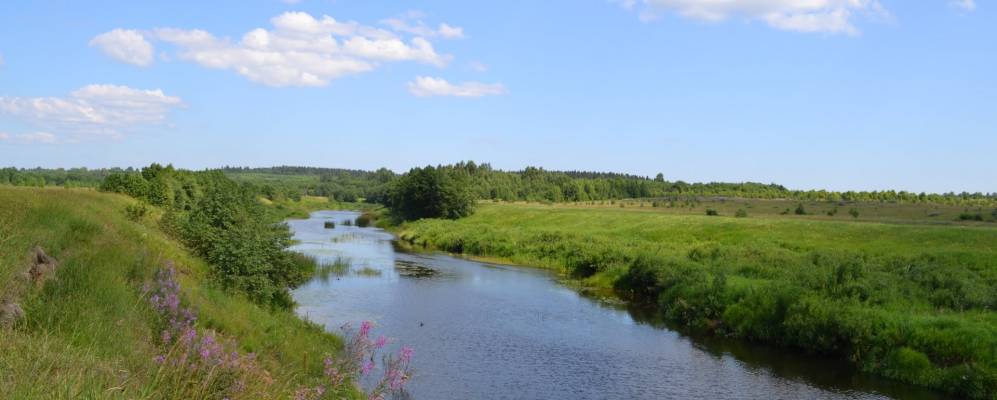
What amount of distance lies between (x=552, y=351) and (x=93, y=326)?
18471mm

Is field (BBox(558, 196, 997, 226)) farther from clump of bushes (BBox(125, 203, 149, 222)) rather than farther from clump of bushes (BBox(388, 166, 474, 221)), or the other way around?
clump of bushes (BBox(125, 203, 149, 222))

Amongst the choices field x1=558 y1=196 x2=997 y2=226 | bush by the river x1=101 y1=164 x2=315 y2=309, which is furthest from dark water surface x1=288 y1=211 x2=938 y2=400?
field x1=558 y1=196 x2=997 y2=226

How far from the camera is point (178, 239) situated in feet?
102

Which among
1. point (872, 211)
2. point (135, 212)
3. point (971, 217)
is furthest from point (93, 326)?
point (872, 211)

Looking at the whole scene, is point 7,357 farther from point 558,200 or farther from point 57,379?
point 558,200

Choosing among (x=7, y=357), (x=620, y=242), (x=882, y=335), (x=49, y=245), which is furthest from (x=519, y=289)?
(x=7, y=357)

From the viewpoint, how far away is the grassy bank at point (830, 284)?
73.4 feet

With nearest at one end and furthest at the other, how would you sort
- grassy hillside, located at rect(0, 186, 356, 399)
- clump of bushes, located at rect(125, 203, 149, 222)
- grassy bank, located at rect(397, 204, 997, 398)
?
1. grassy hillside, located at rect(0, 186, 356, 399)
2. grassy bank, located at rect(397, 204, 997, 398)
3. clump of bushes, located at rect(125, 203, 149, 222)

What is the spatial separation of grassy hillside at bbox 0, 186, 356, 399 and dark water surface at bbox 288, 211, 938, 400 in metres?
5.58

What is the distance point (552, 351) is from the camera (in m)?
25.1

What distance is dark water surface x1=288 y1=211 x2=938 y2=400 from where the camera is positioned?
2075cm

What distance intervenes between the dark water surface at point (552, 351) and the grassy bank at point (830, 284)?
1.12m

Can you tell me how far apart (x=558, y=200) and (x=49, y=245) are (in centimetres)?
15178

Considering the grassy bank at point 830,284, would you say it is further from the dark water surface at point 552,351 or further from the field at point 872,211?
the field at point 872,211
